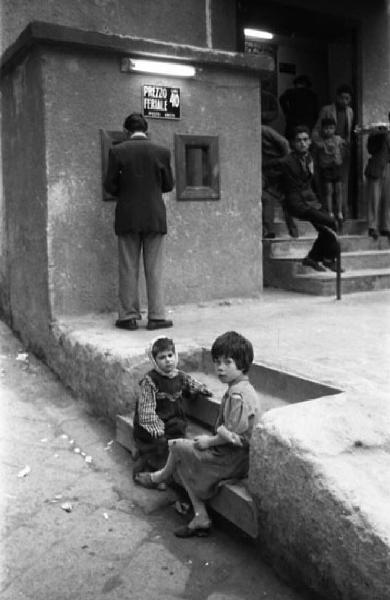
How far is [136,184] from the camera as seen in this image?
5.98m

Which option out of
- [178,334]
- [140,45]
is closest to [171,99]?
[140,45]

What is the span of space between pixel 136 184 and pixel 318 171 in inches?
188

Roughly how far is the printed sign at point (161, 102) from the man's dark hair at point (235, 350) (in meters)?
3.78

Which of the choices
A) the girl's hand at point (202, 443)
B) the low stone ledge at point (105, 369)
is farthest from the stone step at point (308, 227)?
the girl's hand at point (202, 443)

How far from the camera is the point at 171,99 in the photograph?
22.4 feet

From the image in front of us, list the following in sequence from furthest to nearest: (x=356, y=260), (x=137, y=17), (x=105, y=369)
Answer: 1. (x=356, y=260)
2. (x=137, y=17)
3. (x=105, y=369)

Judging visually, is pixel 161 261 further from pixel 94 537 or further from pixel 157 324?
pixel 94 537

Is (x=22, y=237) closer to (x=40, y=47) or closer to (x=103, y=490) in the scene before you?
(x=40, y=47)

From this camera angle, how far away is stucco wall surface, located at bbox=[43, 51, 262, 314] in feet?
20.6

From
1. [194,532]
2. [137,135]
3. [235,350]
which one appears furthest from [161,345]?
[137,135]

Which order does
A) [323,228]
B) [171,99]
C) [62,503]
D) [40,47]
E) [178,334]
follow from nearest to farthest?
[62,503]
[178,334]
[40,47]
[171,99]
[323,228]

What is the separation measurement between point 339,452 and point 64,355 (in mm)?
3365

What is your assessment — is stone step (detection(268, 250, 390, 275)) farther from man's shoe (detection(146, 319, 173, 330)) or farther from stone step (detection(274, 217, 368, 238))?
man's shoe (detection(146, 319, 173, 330))

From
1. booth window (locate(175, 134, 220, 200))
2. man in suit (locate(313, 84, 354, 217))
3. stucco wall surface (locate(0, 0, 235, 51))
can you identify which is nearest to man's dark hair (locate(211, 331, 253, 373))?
booth window (locate(175, 134, 220, 200))
